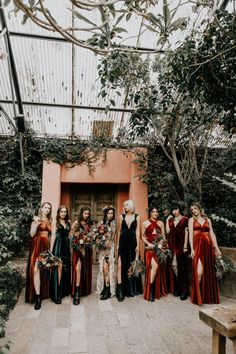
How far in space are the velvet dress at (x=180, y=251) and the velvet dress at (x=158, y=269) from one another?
27 cm

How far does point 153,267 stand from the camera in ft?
15.5

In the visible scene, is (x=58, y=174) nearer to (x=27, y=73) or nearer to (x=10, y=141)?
(x=10, y=141)

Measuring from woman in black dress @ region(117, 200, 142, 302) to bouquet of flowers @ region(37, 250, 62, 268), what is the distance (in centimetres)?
111

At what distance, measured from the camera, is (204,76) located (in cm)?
409

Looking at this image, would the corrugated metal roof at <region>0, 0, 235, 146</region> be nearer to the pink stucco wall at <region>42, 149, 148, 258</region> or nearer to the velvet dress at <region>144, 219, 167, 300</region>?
the pink stucco wall at <region>42, 149, 148, 258</region>

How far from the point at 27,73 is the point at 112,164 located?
307cm

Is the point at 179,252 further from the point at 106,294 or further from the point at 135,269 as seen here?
the point at 106,294

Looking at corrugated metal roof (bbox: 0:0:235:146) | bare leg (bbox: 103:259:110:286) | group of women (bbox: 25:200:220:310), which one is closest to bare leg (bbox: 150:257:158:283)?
group of women (bbox: 25:200:220:310)

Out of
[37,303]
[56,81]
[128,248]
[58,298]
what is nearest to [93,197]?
[128,248]

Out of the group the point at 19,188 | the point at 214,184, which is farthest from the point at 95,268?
the point at 214,184

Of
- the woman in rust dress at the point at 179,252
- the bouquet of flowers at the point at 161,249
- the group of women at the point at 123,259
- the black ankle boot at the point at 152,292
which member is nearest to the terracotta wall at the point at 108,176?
the woman in rust dress at the point at 179,252

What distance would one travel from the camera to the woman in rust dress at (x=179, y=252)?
15.8ft

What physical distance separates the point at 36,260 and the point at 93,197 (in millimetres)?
3576

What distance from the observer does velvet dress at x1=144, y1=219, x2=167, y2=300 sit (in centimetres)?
469
